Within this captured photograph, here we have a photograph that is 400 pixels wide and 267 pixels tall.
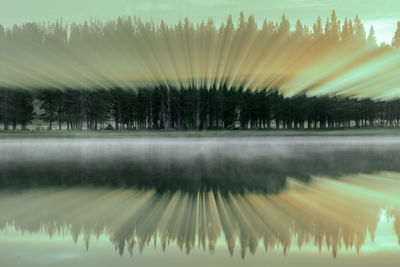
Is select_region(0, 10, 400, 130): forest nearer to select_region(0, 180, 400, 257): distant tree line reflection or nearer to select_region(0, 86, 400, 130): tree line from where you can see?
select_region(0, 86, 400, 130): tree line

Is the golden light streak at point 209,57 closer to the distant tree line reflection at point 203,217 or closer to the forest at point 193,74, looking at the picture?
the forest at point 193,74

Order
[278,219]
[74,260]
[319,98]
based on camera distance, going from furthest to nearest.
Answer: [319,98] < [278,219] < [74,260]

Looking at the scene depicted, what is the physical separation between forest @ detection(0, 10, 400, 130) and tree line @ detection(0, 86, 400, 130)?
20 centimetres

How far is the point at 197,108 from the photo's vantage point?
7381 cm

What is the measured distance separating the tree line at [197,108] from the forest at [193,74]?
20 cm

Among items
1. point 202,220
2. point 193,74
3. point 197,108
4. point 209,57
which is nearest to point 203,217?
point 202,220

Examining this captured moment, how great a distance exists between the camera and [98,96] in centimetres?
8188

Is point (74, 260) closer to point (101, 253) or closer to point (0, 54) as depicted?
point (101, 253)

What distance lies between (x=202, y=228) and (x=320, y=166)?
32.6 feet

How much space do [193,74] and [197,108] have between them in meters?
23.5

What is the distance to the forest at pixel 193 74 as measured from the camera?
40.8 m

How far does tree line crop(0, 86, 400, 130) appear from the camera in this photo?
75.8 meters

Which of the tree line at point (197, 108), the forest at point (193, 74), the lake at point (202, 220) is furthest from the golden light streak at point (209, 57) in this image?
the lake at point (202, 220)

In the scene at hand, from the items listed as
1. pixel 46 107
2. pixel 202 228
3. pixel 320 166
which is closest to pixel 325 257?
pixel 202 228
